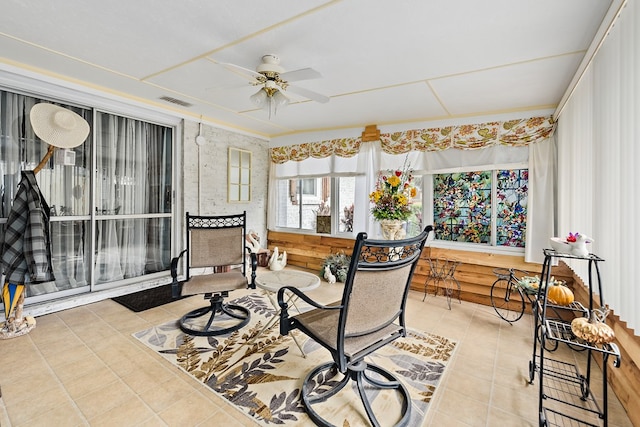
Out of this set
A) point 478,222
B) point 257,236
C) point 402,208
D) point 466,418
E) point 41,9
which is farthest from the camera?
point 257,236

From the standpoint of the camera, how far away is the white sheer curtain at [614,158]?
1.47m

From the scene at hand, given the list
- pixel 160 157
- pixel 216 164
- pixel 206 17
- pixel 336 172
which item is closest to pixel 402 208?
pixel 336 172

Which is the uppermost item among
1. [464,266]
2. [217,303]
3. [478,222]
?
[478,222]

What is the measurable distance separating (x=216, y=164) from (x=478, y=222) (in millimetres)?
3871

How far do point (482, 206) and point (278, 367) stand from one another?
3152 millimetres

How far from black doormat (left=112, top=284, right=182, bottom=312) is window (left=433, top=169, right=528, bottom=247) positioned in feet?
11.9

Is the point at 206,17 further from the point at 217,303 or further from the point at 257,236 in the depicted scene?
the point at 257,236

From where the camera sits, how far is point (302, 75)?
2092mm

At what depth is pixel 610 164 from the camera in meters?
1.77

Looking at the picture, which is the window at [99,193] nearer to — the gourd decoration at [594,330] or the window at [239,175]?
the window at [239,175]

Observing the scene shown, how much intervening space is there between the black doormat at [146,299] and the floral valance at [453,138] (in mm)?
2977

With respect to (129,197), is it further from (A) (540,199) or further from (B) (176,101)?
(A) (540,199)

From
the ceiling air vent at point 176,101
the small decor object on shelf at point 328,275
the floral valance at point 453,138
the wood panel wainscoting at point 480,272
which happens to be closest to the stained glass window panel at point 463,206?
the wood panel wainscoting at point 480,272

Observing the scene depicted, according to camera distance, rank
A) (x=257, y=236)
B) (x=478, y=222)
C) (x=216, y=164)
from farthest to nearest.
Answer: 1. (x=257, y=236)
2. (x=216, y=164)
3. (x=478, y=222)
